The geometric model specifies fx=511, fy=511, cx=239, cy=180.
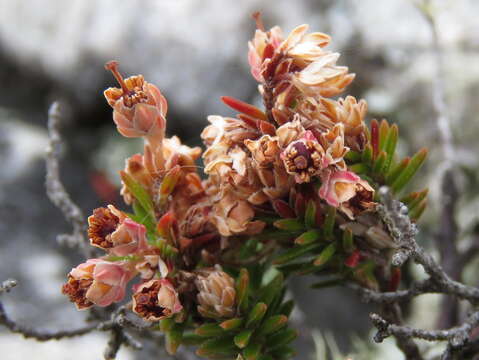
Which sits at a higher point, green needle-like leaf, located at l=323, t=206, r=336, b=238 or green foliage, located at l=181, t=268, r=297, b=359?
green needle-like leaf, located at l=323, t=206, r=336, b=238

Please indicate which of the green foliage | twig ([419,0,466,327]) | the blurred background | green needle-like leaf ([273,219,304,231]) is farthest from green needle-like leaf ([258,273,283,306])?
the blurred background

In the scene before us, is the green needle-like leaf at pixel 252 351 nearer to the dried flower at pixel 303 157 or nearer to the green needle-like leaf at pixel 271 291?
the green needle-like leaf at pixel 271 291

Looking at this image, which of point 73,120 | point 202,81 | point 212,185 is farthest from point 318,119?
point 73,120

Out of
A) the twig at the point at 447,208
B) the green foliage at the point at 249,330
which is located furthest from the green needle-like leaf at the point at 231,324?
the twig at the point at 447,208

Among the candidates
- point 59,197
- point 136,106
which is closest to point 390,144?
point 136,106

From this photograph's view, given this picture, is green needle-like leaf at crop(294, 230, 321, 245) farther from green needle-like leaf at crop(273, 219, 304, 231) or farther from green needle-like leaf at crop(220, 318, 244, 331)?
green needle-like leaf at crop(220, 318, 244, 331)

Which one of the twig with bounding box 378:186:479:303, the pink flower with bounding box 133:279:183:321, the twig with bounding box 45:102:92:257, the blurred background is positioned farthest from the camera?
the blurred background

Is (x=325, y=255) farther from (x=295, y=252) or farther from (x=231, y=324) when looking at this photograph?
(x=231, y=324)
